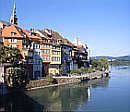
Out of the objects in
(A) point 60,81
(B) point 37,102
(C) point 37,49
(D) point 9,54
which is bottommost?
(B) point 37,102

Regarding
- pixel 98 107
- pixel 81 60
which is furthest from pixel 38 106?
pixel 81 60

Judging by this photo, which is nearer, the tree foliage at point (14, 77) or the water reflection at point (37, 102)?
the water reflection at point (37, 102)

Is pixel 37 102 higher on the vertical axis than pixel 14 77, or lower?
lower

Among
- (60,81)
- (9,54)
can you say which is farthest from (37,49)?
(9,54)

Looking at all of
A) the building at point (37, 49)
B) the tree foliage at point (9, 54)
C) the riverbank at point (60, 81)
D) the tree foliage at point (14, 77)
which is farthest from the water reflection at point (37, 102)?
the building at point (37, 49)

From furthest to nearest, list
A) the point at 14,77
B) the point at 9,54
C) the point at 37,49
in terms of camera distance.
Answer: the point at 37,49, the point at 9,54, the point at 14,77

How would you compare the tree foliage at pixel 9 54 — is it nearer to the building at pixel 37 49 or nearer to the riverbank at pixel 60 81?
the building at pixel 37 49

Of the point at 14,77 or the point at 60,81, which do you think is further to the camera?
the point at 60,81

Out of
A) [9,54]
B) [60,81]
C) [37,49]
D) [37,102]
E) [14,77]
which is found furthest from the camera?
[60,81]

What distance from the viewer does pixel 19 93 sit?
43.1m

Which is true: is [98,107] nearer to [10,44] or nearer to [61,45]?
[10,44]

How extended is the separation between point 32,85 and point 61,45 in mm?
22690

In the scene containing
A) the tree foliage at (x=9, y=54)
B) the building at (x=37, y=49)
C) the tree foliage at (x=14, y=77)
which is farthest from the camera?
the building at (x=37, y=49)

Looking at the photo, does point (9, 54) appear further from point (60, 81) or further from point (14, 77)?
point (60, 81)
